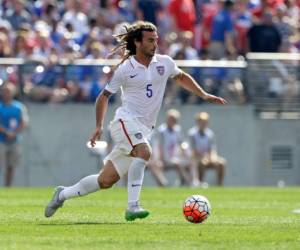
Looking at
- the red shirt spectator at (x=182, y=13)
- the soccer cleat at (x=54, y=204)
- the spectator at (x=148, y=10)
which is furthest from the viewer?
the spectator at (x=148, y=10)

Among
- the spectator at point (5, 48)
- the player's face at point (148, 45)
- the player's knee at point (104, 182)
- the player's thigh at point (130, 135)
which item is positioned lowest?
the player's knee at point (104, 182)

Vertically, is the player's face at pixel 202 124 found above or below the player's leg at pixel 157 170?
above

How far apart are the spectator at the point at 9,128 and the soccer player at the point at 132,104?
11863 millimetres

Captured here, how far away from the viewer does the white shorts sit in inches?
531

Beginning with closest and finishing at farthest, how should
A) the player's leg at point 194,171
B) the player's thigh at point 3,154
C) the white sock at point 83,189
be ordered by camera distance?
the white sock at point 83,189, the player's thigh at point 3,154, the player's leg at point 194,171

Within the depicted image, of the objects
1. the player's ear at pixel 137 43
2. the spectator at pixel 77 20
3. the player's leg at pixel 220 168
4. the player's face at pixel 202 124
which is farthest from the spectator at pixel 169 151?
the player's ear at pixel 137 43

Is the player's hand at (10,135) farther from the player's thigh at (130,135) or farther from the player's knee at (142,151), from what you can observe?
the player's knee at (142,151)

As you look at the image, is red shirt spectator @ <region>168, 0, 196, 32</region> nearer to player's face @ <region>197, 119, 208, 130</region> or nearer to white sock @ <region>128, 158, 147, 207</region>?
player's face @ <region>197, 119, 208, 130</region>

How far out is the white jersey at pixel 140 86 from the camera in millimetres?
13555

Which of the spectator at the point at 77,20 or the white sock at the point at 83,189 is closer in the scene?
the white sock at the point at 83,189

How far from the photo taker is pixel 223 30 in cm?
2761

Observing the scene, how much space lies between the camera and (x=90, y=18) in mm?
27734

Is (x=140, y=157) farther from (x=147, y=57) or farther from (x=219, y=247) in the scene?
(x=219, y=247)

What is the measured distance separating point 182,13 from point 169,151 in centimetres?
361
